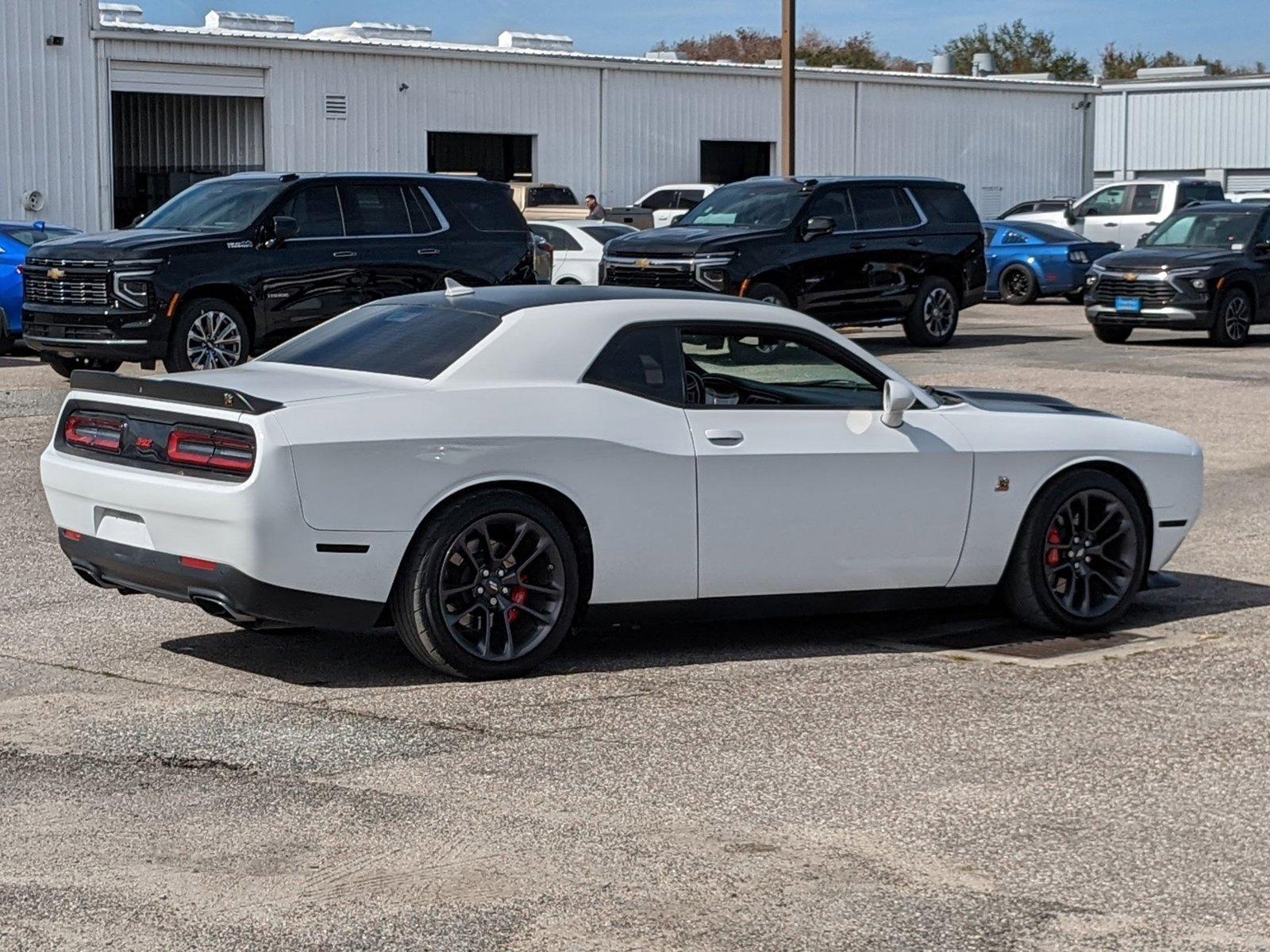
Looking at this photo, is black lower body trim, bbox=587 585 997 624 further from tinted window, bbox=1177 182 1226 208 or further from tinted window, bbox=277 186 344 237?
tinted window, bbox=1177 182 1226 208

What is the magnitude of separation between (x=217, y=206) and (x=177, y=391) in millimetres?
11360

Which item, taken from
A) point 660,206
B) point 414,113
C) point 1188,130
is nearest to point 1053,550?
point 660,206

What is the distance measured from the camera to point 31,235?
2153 centimetres

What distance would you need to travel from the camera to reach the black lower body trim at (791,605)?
7.38 m

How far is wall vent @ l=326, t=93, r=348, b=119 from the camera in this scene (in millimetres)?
38281

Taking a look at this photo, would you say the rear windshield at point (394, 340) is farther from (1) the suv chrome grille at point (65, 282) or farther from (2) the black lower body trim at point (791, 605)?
(1) the suv chrome grille at point (65, 282)

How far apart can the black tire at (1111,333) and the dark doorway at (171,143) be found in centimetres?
1964

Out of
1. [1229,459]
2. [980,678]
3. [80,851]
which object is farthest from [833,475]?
[1229,459]

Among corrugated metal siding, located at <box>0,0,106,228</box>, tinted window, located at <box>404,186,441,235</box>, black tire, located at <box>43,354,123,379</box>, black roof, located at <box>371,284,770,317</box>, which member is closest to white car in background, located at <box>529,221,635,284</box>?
tinted window, located at <box>404,186,441,235</box>

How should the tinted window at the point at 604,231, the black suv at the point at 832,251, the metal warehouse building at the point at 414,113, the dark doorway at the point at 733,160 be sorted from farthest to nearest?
the dark doorway at the point at 733,160
the metal warehouse building at the point at 414,113
the tinted window at the point at 604,231
the black suv at the point at 832,251

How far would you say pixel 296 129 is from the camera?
1489 inches

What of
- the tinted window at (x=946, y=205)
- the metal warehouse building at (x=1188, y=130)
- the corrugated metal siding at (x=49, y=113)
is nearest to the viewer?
the tinted window at (x=946, y=205)

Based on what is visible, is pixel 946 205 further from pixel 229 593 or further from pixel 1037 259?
pixel 229 593

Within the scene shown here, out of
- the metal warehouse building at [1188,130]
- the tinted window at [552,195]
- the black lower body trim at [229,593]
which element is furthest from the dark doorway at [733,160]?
the black lower body trim at [229,593]
